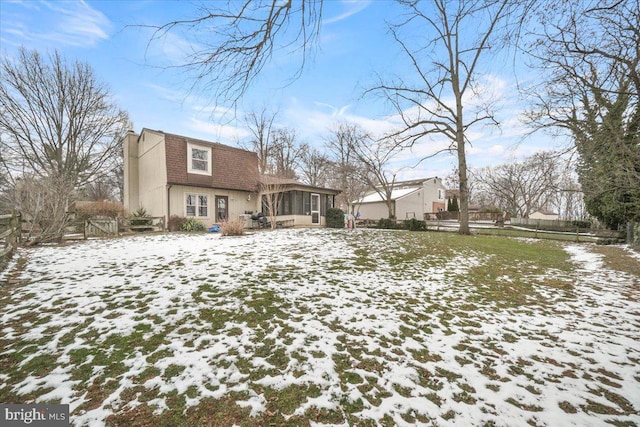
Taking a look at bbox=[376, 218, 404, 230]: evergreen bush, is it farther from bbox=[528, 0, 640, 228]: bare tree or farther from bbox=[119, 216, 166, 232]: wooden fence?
bbox=[119, 216, 166, 232]: wooden fence

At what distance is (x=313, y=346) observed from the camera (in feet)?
9.89

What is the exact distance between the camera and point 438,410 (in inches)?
85.4

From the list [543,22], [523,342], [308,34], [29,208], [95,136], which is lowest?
[523,342]

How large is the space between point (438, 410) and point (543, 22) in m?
4.92

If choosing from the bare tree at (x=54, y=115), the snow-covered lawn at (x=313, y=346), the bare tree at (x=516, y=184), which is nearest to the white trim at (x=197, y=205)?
the bare tree at (x=54, y=115)

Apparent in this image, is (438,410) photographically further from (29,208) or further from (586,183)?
(29,208)

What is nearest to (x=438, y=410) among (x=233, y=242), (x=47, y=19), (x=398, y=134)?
(x=47, y=19)

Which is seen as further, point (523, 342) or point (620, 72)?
point (620, 72)

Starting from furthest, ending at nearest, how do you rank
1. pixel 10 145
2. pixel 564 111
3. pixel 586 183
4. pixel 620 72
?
pixel 10 145, pixel 586 183, pixel 564 111, pixel 620 72

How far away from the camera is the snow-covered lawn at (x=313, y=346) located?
2.15m

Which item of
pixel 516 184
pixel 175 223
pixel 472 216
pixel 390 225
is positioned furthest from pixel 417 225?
pixel 516 184

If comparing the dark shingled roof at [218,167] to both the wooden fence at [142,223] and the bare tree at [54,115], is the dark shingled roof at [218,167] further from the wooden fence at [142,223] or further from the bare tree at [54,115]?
the bare tree at [54,115]

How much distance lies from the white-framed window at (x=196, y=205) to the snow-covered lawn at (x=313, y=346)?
29.6ft

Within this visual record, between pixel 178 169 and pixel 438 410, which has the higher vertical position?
pixel 178 169
